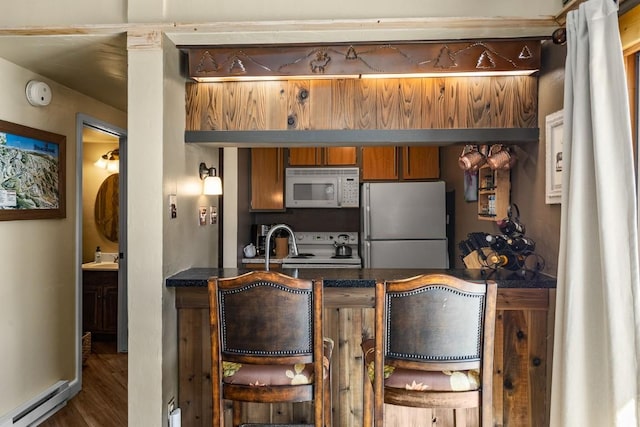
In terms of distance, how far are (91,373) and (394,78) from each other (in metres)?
3.31

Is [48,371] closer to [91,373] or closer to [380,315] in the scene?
[91,373]

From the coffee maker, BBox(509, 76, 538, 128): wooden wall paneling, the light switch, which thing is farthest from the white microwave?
BBox(509, 76, 538, 128): wooden wall paneling

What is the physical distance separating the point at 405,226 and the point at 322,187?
0.95 m

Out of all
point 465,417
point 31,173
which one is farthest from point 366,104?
point 31,173

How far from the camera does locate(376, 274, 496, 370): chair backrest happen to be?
156 cm

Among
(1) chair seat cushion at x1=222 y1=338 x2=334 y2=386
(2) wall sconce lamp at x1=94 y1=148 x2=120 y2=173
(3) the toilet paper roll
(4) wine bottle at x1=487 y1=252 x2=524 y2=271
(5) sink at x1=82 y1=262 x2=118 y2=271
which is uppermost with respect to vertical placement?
(2) wall sconce lamp at x1=94 y1=148 x2=120 y2=173

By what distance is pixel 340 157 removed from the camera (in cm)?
450

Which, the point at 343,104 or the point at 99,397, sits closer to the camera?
the point at 343,104

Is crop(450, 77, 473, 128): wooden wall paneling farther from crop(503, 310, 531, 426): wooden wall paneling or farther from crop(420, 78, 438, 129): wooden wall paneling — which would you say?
crop(503, 310, 531, 426): wooden wall paneling

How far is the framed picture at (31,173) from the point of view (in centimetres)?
264

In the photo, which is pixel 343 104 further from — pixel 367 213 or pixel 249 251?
pixel 249 251

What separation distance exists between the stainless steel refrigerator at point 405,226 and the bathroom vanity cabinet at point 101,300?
2.48 meters

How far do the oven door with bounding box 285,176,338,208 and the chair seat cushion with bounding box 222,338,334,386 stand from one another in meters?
2.82

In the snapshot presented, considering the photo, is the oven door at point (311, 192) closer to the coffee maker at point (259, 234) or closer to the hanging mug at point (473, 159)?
the coffee maker at point (259, 234)
